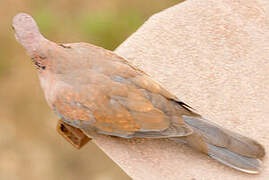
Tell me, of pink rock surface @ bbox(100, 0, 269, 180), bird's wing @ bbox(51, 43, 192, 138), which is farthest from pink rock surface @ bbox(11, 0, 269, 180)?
bird's wing @ bbox(51, 43, 192, 138)

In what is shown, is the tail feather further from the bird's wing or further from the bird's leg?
the bird's leg

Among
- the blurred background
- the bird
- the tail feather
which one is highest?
the bird

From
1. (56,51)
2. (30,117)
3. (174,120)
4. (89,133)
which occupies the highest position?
(56,51)

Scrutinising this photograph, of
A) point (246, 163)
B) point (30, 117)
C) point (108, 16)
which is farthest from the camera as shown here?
point (108, 16)

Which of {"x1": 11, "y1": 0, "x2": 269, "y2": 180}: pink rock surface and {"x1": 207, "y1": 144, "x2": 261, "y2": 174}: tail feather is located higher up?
{"x1": 11, "y1": 0, "x2": 269, "y2": 180}: pink rock surface

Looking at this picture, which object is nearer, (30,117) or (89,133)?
(89,133)

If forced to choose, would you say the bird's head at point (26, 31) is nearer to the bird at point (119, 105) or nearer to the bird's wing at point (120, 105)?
the bird at point (119, 105)

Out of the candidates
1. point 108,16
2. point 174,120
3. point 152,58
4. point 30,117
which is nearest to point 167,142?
point 174,120

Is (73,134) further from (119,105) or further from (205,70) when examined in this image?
(205,70)

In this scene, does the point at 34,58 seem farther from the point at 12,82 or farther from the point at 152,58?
the point at 12,82
